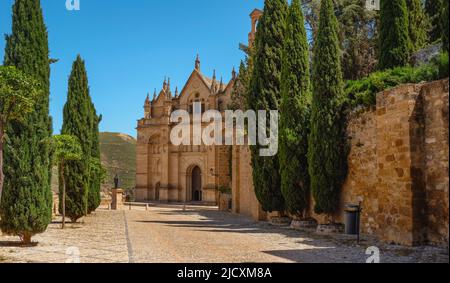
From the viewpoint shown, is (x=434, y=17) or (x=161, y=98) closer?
(x=434, y=17)

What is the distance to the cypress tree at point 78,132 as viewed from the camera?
60.9 ft

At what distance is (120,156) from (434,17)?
234 ft

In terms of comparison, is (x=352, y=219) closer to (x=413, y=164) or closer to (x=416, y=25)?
(x=413, y=164)

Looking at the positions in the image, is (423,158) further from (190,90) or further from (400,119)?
(190,90)

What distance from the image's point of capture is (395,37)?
1780 centimetres

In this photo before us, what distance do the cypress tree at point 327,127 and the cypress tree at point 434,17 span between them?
10.4 m

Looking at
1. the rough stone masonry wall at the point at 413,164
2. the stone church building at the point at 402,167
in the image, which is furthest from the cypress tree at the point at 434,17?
the rough stone masonry wall at the point at 413,164

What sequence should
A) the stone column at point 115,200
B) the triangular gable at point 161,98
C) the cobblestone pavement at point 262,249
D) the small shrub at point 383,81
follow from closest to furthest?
the cobblestone pavement at point 262,249
the small shrub at point 383,81
the stone column at point 115,200
the triangular gable at point 161,98

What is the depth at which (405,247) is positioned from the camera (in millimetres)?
9789

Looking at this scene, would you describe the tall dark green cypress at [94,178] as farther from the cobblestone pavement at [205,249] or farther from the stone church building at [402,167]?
the cobblestone pavement at [205,249]

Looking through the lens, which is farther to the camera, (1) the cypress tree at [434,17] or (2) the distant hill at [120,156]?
(2) the distant hill at [120,156]

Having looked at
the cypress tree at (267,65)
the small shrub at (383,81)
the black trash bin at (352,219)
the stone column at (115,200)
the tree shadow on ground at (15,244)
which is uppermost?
the cypress tree at (267,65)

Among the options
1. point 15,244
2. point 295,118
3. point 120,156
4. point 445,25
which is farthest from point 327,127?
point 120,156
